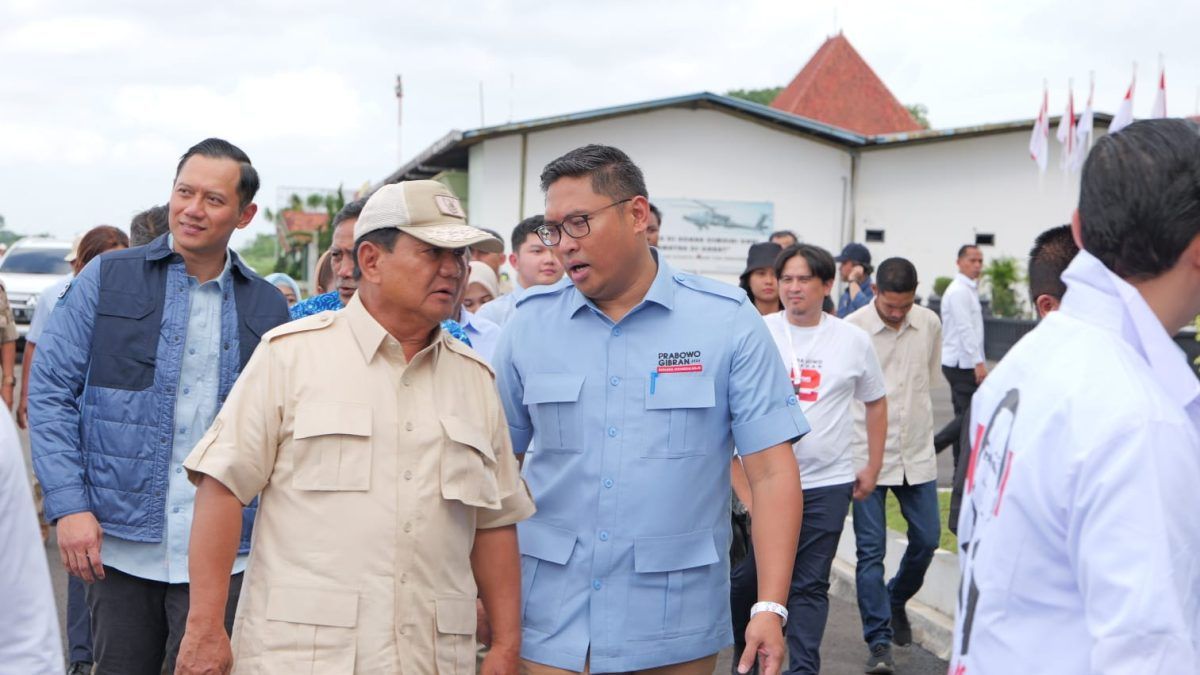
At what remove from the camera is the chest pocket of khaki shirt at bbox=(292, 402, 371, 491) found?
3098 mm

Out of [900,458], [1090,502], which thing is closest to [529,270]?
[900,458]

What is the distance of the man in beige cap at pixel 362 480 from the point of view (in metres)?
3.06

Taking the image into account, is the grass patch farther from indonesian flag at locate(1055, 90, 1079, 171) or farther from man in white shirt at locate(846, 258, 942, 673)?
indonesian flag at locate(1055, 90, 1079, 171)

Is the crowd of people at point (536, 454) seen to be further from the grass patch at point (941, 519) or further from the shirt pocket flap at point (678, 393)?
the grass patch at point (941, 519)

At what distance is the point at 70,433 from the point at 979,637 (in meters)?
2.95

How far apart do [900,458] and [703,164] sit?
62.7 ft

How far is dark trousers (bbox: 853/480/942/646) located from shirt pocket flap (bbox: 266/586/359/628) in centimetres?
414

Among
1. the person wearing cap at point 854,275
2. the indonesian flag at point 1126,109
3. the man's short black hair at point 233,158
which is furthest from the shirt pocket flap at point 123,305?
the indonesian flag at point 1126,109

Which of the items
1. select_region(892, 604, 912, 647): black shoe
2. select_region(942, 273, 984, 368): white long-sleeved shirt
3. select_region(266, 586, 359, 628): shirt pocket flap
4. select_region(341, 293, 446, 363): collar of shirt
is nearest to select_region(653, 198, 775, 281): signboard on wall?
select_region(942, 273, 984, 368): white long-sleeved shirt

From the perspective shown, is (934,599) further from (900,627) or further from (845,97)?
(845,97)

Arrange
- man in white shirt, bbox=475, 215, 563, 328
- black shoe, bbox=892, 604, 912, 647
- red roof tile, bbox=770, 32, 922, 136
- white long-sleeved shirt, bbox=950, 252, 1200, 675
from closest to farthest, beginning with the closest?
white long-sleeved shirt, bbox=950, 252, 1200, 675, man in white shirt, bbox=475, 215, 563, 328, black shoe, bbox=892, 604, 912, 647, red roof tile, bbox=770, 32, 922, 136

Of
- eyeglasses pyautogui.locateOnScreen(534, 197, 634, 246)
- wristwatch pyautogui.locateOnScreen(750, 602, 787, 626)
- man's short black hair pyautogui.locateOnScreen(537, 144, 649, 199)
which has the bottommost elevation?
wristwatch pyautogui.locateOnScreen(750, 602, 787, 626)

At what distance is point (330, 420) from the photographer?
311cm

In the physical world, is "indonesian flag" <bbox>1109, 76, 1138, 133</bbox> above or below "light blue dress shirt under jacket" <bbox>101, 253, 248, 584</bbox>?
above
